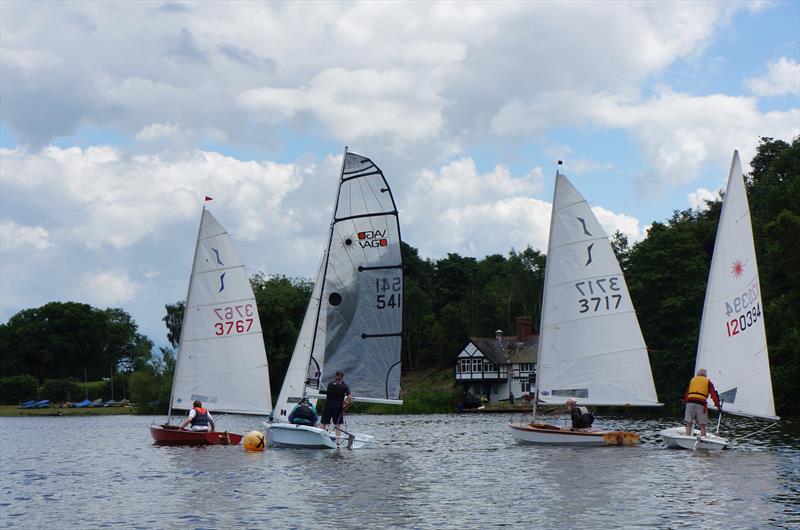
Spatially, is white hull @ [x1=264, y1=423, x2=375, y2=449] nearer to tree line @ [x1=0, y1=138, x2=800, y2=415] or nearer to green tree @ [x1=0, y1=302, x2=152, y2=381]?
tree line @ [x1=0, y1=138, x2=800, y2=415]

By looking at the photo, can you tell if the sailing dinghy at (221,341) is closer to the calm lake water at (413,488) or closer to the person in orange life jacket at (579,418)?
the calm lake water at (413,488)

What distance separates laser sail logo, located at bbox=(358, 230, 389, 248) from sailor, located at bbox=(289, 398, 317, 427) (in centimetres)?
484

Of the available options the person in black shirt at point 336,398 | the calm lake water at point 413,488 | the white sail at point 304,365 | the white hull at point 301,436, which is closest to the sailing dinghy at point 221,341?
the calm lake water at point 413,488

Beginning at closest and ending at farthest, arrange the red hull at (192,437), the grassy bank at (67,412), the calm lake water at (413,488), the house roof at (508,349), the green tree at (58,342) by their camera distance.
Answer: the calm lake water at (413,488) < the red hull at (192,437) < the grassy bank at (67,412) < the house roof at (508,349) < the green tree at (58,342)

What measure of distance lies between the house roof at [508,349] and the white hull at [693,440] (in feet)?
243

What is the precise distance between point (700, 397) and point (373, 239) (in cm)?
1003

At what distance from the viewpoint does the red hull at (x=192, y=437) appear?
3284cm


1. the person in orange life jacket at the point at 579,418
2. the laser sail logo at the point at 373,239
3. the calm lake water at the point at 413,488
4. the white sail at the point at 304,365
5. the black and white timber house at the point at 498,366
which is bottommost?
the calm lake water at the point at 413,488

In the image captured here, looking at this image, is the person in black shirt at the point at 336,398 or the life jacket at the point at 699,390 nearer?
the life jacket at the point at 699,390

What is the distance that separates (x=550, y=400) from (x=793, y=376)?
94.0 ft

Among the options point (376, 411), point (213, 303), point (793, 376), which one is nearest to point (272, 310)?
point (376, 411)

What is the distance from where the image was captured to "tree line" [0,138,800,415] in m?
58.9

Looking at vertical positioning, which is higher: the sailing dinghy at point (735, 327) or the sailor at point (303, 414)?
the sailing dinghy at point (735, 327)

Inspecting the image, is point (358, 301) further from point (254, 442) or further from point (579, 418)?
point (579, 418)
